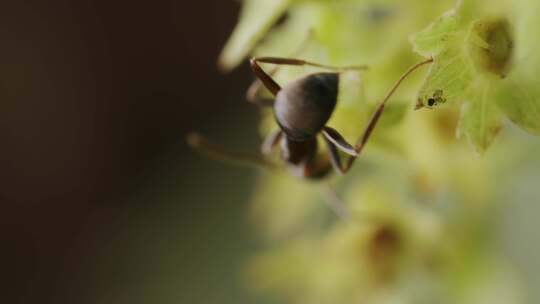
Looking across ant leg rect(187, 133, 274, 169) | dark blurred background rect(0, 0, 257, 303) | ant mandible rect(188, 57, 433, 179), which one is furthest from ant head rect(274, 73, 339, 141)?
dark blurred background rect(0, 0, 257, 303)

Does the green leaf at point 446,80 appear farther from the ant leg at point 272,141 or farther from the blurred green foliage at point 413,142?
the ant leg at point 272,141

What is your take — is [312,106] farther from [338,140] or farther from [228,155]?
[228,155]

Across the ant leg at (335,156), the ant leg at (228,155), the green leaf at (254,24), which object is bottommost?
the ant leg at (228,155)

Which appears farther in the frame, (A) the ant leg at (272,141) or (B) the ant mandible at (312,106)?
(A) the ant leg at (272,141)

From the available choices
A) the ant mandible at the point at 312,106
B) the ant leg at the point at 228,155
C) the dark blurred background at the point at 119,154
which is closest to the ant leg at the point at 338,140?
the ant mandible at the point at 312,106

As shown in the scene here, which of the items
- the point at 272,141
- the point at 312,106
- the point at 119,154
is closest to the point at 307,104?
the point at 312,106

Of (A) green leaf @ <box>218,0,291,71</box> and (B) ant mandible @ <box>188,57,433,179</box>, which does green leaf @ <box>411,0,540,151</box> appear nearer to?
(B) ant mandible @ <box>188,57,433,179</box>

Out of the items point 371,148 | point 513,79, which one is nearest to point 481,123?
point 513,79

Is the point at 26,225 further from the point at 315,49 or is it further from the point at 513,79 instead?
the point at 513,79

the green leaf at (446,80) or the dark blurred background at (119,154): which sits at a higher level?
the green leaf at (446,80)
